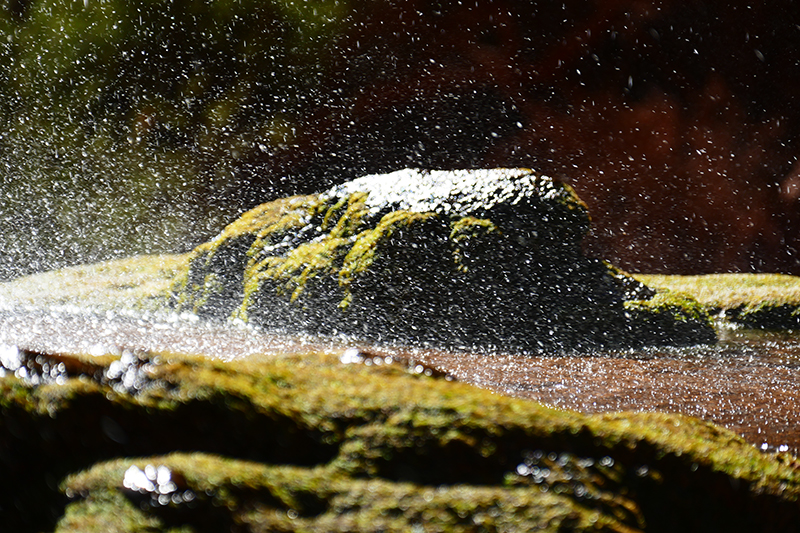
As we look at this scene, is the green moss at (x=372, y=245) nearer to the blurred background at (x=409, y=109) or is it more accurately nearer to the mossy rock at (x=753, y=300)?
the mossy rock at (x=753, y=300)


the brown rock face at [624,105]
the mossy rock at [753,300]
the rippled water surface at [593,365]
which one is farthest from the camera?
the brown rock face at [624,105]

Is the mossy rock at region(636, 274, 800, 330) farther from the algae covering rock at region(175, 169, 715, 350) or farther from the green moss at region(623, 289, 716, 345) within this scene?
the algae covering rock at region(175, 169, 715, 350)

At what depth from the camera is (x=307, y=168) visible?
9.02 m

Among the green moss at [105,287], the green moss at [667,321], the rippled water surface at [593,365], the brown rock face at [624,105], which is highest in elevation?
the brown rock face at [624,105]

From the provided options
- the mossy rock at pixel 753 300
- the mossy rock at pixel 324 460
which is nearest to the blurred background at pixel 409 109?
the mossy rock at pixel 753 300

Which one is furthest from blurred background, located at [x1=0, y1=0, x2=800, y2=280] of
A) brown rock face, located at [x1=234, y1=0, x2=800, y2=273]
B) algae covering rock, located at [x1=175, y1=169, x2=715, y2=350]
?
algae covering rock, located at [x1=175, y1=169, x2=715, y2=350]

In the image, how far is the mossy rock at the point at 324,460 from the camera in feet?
2.96

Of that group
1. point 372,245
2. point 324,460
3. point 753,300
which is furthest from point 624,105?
point 324,460

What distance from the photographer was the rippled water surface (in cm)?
255

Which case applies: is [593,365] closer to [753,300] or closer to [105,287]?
[753,300]

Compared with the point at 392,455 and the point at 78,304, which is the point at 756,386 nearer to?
the point at 392,455

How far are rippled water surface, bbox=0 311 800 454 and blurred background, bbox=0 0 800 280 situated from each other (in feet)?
11.5

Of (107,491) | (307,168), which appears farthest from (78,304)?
(107,491)

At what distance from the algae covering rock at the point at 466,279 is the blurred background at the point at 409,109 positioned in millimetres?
3723
